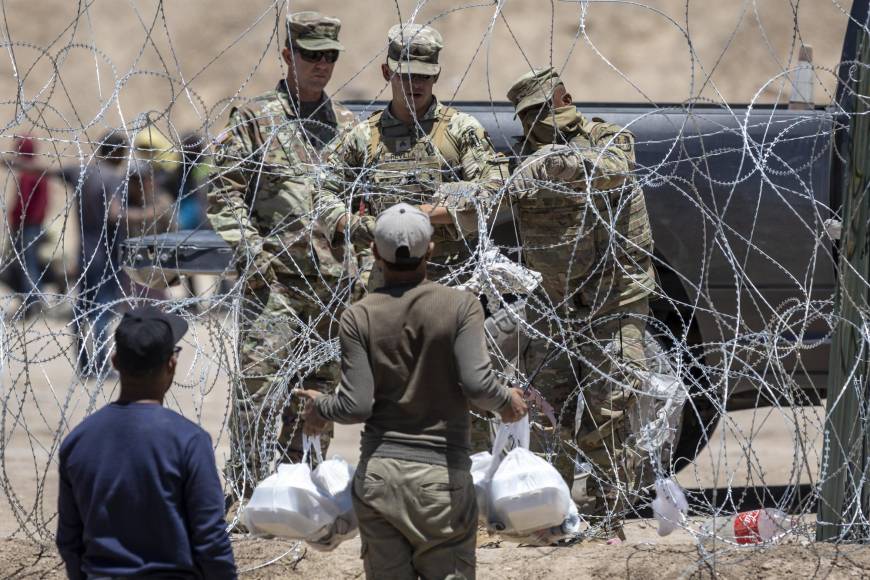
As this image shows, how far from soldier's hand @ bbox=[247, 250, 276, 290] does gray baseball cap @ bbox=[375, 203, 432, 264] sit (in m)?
1.98

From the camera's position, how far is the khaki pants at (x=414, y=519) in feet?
11.3

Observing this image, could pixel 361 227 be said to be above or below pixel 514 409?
above

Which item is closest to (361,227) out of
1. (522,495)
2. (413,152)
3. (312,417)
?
(413,152)

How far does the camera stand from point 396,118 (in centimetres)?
527

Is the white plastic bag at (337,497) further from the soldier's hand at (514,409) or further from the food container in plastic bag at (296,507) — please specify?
the soldier's hand at (514,409)

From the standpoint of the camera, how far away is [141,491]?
3.02 metres

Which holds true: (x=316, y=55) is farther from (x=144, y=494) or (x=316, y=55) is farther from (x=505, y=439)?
(x=144, y=494)

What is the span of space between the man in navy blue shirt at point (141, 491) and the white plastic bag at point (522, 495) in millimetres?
890

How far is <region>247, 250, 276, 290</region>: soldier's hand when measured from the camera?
552 cm

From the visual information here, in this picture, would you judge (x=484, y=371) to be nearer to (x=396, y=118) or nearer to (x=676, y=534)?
(x=396, y=118)

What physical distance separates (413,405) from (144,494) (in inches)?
29.0

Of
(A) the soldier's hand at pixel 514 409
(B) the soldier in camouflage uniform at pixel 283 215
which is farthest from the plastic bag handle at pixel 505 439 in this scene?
(B) the soldier in camouflage uniform at pixel 283 215

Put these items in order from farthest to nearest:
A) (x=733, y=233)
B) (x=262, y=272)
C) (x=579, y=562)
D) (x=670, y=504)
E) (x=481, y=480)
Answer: (x=733, y=233)
(x=262, y=272)
(x=579, y=562)
(x=670, y=504)
(x=481, y=480)

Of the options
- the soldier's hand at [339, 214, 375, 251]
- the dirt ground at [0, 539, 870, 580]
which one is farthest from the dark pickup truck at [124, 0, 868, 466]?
the dirt ground at [0, 539, 870, 580]
